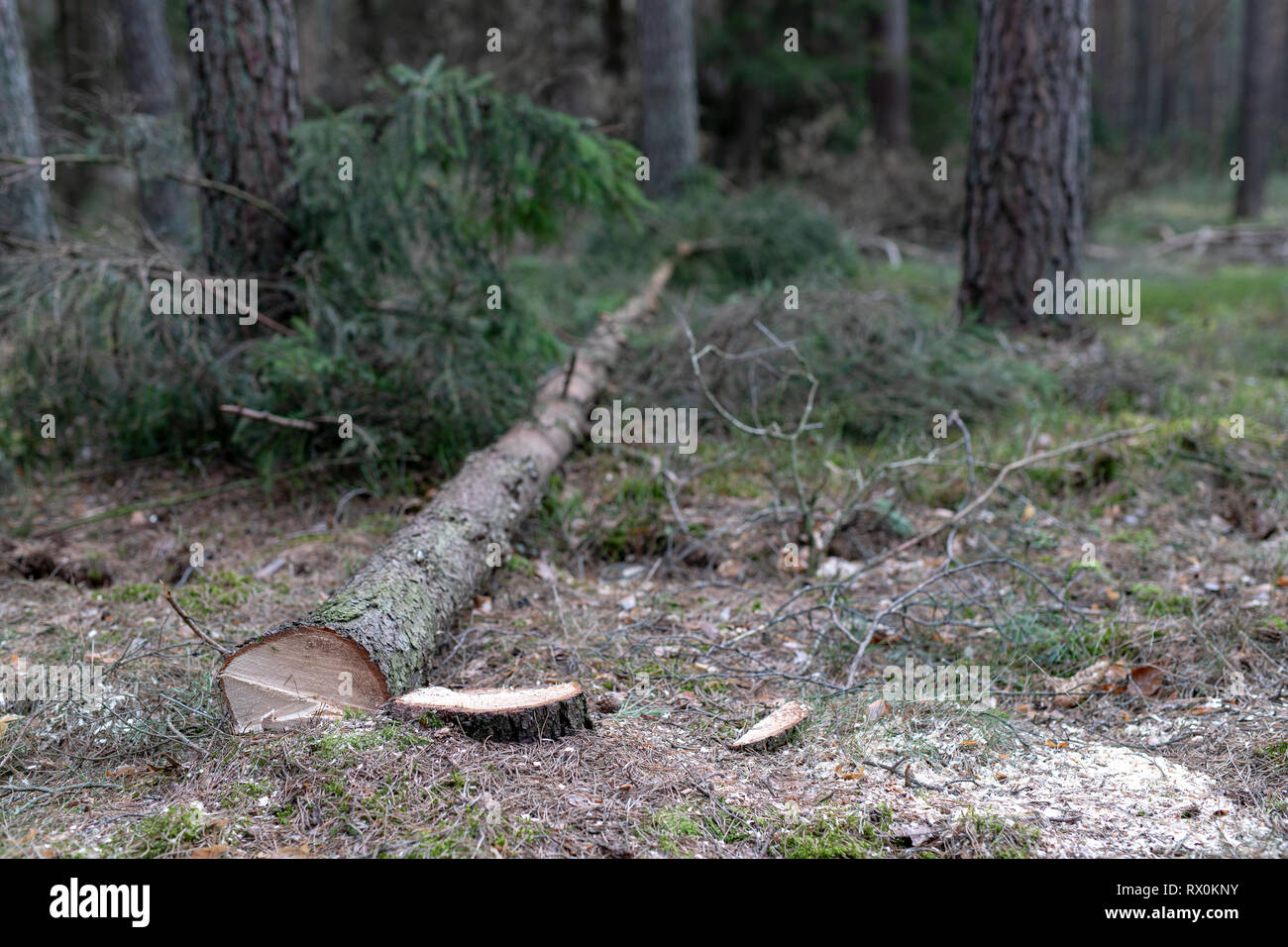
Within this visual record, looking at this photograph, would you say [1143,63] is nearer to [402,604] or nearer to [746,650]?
[746,650]

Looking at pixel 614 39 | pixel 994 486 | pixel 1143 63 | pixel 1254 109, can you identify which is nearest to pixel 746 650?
pixel 994 486

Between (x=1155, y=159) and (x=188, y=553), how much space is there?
24652mm

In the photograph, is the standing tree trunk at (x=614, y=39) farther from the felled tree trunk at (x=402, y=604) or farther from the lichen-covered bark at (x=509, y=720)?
the lichen-covered bark at (x=509, y=720)

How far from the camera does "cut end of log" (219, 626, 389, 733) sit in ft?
9.59

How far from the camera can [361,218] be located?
5.36m

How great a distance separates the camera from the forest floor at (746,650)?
8.32 feet

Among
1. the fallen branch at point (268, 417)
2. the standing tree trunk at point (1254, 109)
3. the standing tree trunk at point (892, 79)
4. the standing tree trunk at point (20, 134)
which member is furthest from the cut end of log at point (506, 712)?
the standing tree trunk at point (1254, 109)

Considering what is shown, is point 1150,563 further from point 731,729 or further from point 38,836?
point 38,836

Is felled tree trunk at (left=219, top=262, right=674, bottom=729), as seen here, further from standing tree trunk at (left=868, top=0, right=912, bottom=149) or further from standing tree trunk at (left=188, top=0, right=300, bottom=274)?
standing tree trunk at (left=868, top=0, right=912, bottom=149)

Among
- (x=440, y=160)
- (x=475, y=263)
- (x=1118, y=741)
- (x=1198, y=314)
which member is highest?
(x=440, y=160)

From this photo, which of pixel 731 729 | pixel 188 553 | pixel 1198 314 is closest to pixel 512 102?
pixel 188 553

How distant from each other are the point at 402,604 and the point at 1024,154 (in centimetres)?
579

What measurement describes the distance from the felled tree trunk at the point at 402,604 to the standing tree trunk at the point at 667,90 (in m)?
6.59

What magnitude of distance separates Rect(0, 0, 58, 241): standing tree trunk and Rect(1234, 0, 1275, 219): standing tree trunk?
1656 cm
